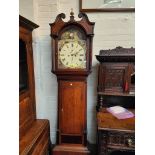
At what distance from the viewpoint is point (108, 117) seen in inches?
71.1

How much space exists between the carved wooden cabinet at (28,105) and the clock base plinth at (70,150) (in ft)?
0.35

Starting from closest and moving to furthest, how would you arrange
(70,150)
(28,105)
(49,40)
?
(28,105) → (70,150) → (49,40)

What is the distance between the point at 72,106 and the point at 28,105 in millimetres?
396

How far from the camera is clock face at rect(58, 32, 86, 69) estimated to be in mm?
1921

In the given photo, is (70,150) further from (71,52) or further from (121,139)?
(71,52)

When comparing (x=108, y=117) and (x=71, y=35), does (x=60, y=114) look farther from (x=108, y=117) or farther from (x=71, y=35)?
(x=71, y=35)

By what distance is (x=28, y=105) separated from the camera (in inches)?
74.1

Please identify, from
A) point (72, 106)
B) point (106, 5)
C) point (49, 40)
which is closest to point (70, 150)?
point (72, 106)

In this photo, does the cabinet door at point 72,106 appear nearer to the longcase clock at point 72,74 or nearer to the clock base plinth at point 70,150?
the longcase clock at point 72,74

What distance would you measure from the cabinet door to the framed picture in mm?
752

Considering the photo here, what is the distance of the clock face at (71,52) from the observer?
6.30 ft
